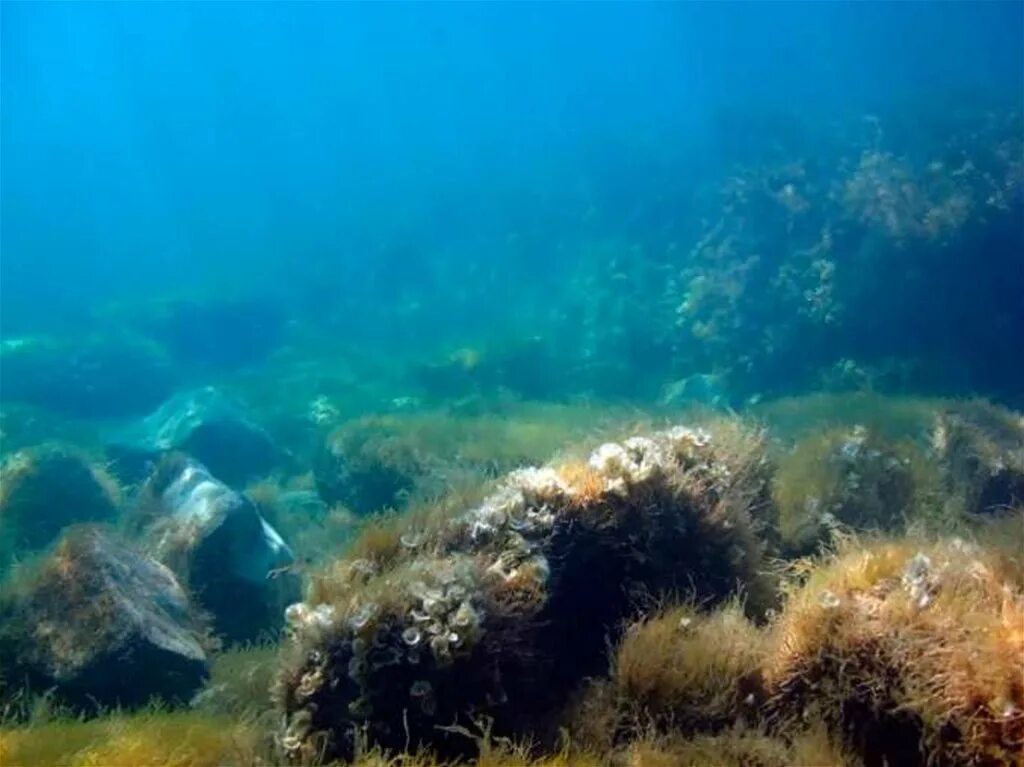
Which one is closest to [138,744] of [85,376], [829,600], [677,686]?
[677,686]

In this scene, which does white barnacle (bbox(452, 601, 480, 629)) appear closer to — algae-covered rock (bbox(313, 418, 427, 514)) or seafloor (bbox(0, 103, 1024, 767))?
seafloor (bbox(0, 103, 1024, 767))

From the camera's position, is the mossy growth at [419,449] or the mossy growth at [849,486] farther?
the mossy growth at [419,449]

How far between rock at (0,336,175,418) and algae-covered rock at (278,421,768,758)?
1957cm

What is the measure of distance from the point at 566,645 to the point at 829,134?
85.4 ft

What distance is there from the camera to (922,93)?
1217 inches

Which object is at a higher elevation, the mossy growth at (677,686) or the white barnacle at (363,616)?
the white barnacle at (363,616)

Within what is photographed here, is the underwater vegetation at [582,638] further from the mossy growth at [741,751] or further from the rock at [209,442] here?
the rock at [209,442]

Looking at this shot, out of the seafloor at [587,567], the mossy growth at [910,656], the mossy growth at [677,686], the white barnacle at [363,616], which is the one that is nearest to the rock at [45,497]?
the seafloor at [587,567]

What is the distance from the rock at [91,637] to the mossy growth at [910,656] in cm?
418

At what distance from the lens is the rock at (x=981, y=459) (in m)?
7.48

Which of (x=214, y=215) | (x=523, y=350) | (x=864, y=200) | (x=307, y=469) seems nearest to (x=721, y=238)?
(x=864, y=200)

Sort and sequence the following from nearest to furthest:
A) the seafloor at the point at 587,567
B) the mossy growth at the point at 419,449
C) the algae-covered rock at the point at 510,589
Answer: the seafloor at the point at 587,567, the algae-covered rock at the point at 510,589, the mossy growth at the point at 419,449

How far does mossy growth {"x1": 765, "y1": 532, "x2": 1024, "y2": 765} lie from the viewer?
2931 millimetres

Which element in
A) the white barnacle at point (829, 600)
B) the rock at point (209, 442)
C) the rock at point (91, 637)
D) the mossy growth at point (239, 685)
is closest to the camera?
the white barnacle at point (829, 600)
